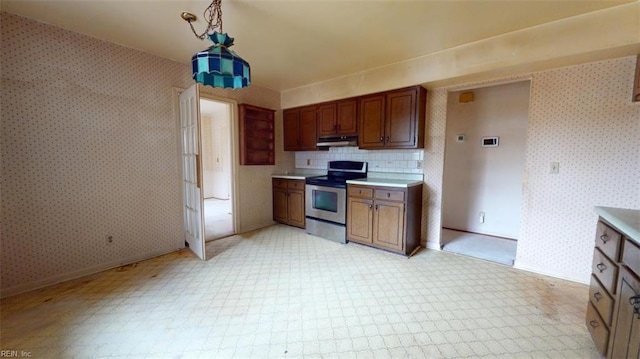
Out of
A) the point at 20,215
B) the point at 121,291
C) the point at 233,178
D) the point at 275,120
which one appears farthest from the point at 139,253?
the point at 275,120

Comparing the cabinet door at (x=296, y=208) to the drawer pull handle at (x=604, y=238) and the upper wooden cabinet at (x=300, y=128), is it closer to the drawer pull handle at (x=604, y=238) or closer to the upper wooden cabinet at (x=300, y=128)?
the upper wooden cabinet at (x=300, y=128)

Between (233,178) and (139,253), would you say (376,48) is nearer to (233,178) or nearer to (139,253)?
(233,178)

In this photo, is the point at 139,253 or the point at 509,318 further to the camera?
the point at 139,253

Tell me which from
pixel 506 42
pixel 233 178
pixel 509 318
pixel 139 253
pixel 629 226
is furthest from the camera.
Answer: pixel 233 178

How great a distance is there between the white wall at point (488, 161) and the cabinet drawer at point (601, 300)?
1912mm

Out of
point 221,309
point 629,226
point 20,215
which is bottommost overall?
point 221,309

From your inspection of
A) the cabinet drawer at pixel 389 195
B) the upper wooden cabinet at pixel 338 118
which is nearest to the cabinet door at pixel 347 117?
the upper wooden cabinet at pixel 338 118

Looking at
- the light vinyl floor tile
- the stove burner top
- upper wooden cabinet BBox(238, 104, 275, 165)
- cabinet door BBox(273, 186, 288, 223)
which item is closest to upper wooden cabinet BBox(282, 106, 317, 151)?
upper wooden cabinet BBox(238, 104, 275, 165)

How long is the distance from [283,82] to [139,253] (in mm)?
3177

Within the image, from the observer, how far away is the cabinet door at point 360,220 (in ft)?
10.8

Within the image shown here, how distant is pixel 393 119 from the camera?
3283 millimetres

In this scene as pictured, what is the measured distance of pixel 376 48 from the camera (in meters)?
2.72

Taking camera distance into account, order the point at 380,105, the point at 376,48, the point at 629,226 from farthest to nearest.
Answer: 1. the point at 380,105
2. the point at 376,48
3. the point at 629,226

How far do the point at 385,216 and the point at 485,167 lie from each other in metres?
2.17
